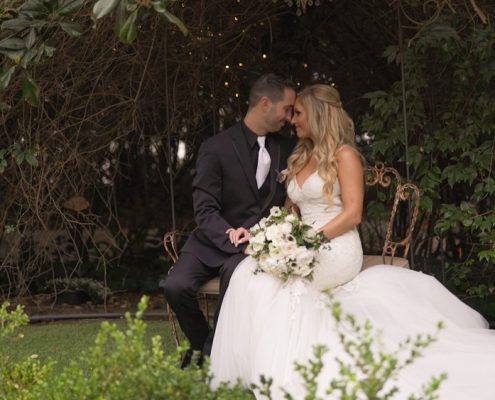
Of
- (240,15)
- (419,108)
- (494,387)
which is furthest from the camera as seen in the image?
(240,15)

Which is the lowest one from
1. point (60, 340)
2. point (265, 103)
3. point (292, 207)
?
point (60, 340)

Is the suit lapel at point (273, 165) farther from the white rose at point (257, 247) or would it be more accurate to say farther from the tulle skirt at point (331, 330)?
the white rose at point (257, 247)

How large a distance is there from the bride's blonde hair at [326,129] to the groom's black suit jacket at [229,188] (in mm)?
254

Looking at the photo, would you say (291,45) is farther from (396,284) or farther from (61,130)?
(396,284)

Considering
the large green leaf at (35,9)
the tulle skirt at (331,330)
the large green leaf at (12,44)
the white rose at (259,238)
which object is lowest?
the tulle skirt at (331,330)

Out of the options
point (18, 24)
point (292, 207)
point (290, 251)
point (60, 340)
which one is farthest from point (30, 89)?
point (60, 340)

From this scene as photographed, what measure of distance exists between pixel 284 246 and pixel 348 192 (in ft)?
1.98

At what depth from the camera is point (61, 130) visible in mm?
6234

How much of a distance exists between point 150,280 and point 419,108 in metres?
3.17

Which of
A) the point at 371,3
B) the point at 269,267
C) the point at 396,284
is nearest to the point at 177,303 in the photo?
the point at 269,267

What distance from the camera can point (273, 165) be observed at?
4.85 meters

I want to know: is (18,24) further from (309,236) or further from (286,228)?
(309,236)

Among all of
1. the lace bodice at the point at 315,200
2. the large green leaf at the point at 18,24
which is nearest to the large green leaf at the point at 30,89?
the large green leaf at the point at 18,24

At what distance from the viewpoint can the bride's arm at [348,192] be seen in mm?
4453
